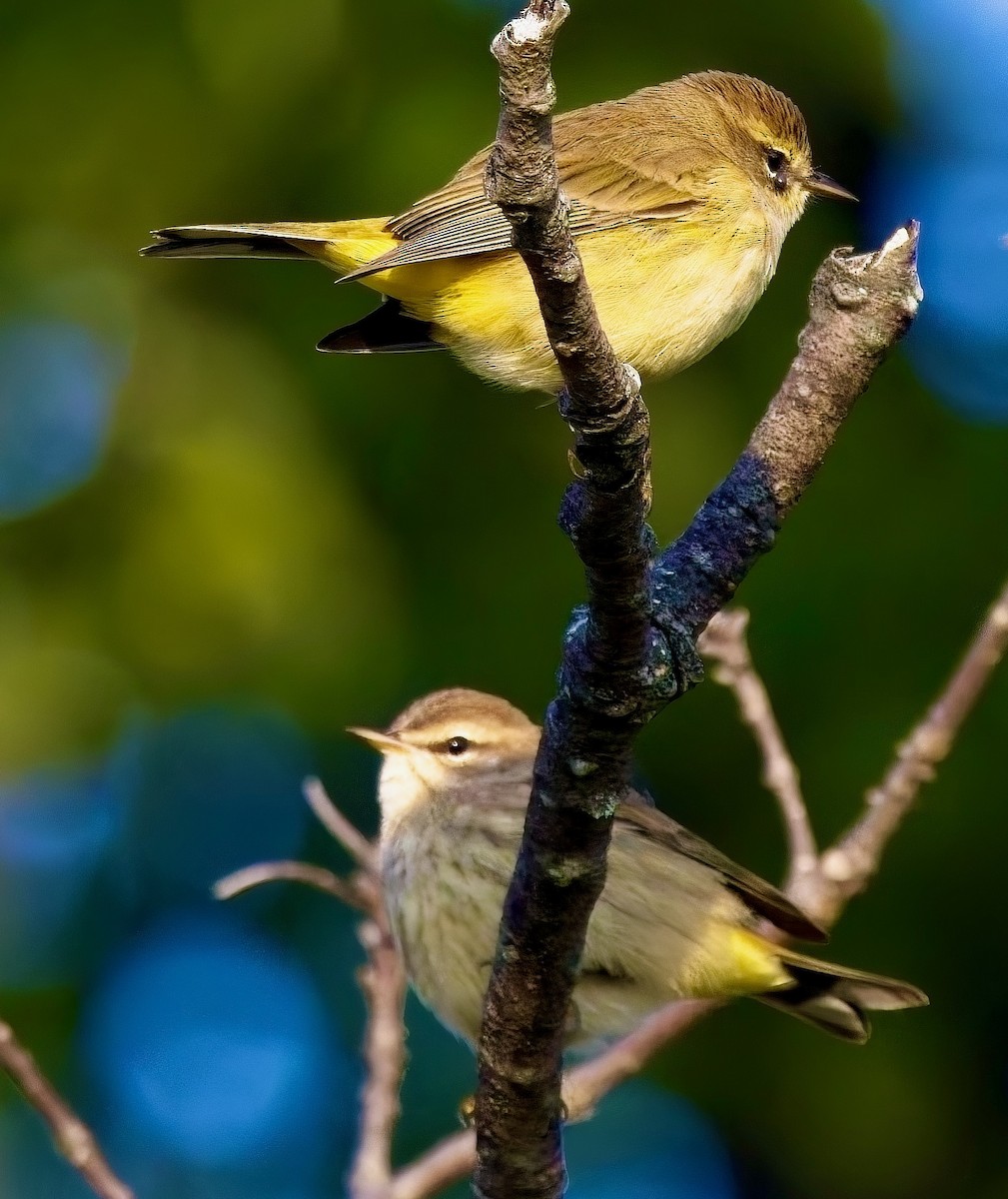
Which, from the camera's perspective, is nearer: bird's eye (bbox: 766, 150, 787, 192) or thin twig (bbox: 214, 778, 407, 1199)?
thin twig (bbox: 214, 778, 407, 1199)

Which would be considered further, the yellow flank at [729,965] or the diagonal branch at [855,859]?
the yellow flank at [729,965]

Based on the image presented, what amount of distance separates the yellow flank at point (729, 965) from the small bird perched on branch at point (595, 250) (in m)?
1.38

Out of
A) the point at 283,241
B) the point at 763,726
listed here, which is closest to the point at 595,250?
the point at 283,241

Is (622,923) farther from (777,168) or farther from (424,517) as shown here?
(777,168)

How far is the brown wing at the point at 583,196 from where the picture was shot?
356 cm

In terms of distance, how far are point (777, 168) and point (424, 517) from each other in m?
1.47

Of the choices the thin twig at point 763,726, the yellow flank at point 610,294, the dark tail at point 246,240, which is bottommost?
the thin twig at point 763,726

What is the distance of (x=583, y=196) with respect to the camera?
12.9ft

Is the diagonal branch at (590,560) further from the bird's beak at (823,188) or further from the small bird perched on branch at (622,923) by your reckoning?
the bird's beak at (823,188)

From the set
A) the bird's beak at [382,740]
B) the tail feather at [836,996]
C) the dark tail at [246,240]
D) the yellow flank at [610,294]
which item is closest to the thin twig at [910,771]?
the tail feather at [836,996]

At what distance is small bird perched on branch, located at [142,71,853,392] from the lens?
3.61 meters

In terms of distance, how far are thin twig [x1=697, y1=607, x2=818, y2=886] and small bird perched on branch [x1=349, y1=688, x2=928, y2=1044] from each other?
13 centimetres

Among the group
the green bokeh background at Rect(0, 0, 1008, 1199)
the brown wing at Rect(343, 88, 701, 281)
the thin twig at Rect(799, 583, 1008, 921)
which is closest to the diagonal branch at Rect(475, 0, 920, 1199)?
the thin twig at Rect(799, 583, 1008, 921)

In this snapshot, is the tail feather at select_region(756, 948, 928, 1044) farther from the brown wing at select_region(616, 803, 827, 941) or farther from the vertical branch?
the vertical branch
